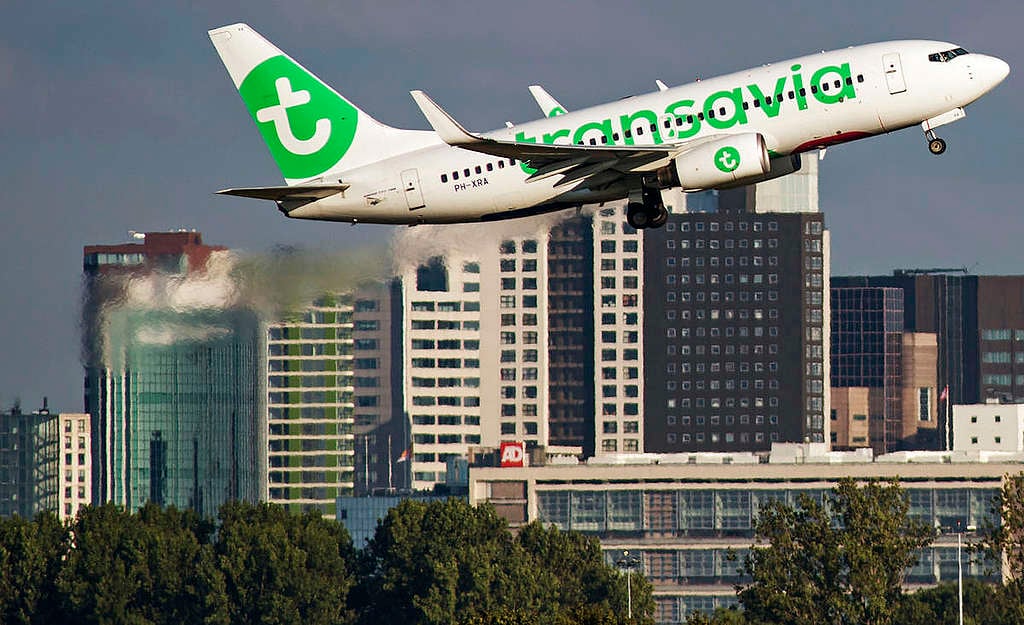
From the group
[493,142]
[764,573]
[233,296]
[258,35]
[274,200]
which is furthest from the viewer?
[764,573]

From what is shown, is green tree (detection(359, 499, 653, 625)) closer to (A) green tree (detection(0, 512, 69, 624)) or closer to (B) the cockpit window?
(A) green tree (detection(0, 512, 69, 624))

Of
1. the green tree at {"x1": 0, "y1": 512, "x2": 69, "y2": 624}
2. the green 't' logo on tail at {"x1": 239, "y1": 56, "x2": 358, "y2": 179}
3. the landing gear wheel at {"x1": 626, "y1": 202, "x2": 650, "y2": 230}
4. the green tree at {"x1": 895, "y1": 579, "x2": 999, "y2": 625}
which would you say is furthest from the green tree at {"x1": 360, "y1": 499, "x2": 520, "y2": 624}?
the landing gear wheel at {"x1": 626, "y1": 202, "x2": 650, "y2": 230}

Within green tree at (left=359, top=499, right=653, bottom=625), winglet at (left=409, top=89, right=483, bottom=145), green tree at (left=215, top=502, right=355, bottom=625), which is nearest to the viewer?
winglet at (left=409, top=89, right=483, bottom=145)

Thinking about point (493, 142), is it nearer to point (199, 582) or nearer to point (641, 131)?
point (641, 131)

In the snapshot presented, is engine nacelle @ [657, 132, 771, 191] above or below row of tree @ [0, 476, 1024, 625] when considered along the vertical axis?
above

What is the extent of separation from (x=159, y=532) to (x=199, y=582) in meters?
7.81

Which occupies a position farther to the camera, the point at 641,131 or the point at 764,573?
the point at 764,573

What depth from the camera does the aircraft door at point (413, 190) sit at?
83750 mm

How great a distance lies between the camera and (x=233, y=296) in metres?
120

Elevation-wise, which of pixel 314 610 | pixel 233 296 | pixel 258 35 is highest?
pixel 258 35

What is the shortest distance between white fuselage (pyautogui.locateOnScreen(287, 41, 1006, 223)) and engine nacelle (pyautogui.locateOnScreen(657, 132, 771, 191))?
76 cm

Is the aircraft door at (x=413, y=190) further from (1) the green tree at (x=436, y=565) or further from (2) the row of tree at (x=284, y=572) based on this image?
(1) the green tree at (x=436, y=565)

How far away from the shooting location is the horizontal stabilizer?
82.3 metres

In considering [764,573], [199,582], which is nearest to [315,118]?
[764,573]
